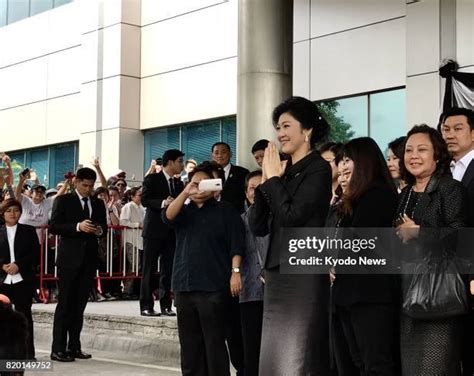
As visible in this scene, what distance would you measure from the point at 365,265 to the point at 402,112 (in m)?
8.93

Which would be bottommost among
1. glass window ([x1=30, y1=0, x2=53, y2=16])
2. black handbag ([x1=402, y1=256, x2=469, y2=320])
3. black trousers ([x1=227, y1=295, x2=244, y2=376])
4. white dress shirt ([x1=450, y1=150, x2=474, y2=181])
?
black trousers ([x1=227, y1=295, x2=244, y2=376])

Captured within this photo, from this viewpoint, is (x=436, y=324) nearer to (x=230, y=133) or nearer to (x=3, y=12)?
(x=230, y=133)

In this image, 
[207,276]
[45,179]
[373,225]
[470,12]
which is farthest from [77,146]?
[373,225]

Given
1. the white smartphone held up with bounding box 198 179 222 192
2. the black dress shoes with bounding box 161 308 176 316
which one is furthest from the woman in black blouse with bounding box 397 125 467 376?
the black dress shoes with bounding box 161 308 176 316

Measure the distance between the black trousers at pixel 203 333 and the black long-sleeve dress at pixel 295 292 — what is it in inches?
63.5

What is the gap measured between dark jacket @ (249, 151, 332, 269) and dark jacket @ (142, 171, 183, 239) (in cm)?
496

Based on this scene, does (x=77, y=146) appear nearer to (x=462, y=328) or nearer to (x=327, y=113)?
(x=327, y=113)

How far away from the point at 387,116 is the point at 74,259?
674cm

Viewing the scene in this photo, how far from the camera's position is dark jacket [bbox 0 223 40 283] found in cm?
859

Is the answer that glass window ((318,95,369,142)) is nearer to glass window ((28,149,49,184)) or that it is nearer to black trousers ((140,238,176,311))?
black trousers ((140,238,176,311))

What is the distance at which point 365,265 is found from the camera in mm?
5094

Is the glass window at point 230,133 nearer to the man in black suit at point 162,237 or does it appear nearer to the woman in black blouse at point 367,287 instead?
the man in black suit at point 162,237

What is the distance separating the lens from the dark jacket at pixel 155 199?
9.74m

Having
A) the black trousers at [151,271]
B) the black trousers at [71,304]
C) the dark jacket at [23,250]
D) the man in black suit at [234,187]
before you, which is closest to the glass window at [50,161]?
the black trousers at [151,271]
